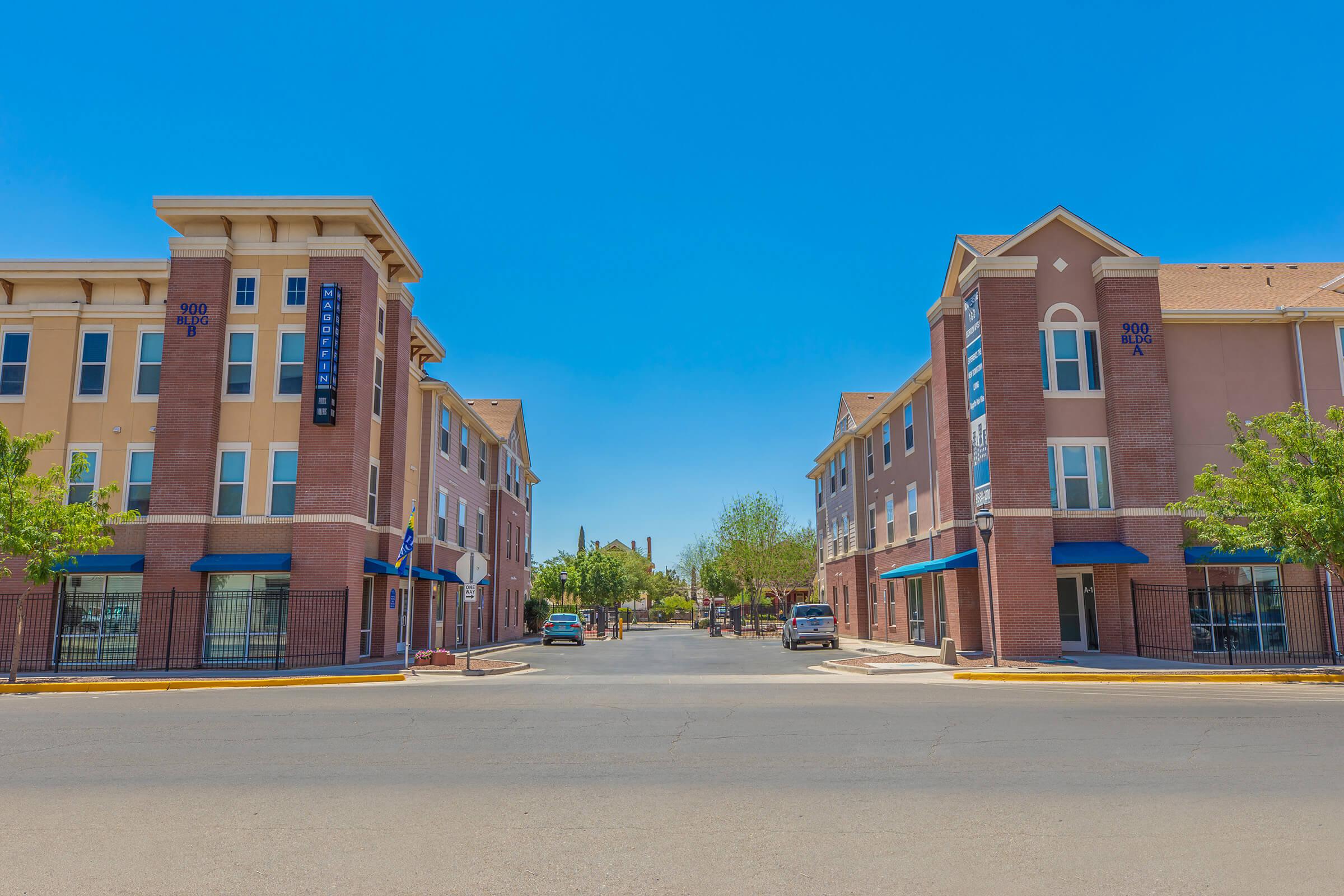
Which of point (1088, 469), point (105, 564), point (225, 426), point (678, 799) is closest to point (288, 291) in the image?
point (225, 426)

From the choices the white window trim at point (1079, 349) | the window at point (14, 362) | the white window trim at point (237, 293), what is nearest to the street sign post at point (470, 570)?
the white window trim at point (237, 293)

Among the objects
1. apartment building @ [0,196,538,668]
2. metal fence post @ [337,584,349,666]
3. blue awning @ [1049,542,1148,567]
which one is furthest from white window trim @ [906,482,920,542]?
metal fence post @ [337,584,349,666]

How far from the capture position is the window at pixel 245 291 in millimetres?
26641

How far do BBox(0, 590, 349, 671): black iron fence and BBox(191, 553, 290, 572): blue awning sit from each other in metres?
0.78

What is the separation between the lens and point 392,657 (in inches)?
1101

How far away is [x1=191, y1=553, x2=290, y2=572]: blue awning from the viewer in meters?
24.5

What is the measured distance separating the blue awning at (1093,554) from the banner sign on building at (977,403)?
2388 mm

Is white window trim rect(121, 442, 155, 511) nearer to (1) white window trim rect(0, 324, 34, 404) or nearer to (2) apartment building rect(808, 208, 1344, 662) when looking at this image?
(1) white window trim rect(0, 324, 34, 404)

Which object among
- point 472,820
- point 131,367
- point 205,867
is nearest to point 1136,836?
point 472,820

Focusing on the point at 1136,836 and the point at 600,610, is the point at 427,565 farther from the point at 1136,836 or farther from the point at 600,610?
the point at 600,610

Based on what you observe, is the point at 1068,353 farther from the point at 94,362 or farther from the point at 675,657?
the point at 94,362

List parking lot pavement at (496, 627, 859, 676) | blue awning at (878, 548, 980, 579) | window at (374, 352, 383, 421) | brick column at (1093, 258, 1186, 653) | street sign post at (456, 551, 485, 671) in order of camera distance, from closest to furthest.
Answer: street sign post at (456, 551, 485, 671) → parking lot pavement at (496, 627, 859, 676) → brick column at (1093, 258, 1186, 653) → blue awning at (878, 548, 980, 579) → window at (374, 352, 383, 421)

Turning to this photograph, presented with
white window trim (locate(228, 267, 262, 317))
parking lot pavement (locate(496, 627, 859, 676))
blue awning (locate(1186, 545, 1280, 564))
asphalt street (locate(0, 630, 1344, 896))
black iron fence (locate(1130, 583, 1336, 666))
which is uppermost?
white window trim (locate(228, 267, 262, 317))

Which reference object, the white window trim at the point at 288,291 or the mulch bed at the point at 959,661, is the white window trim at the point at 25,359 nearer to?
the white window trim at the point at 288,291
